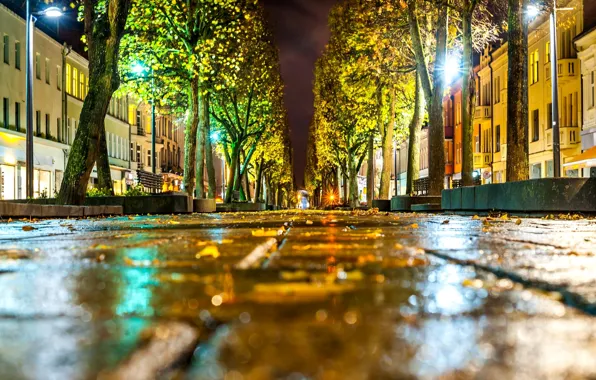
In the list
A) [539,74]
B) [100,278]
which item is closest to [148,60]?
[539,74]

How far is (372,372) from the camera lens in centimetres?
118

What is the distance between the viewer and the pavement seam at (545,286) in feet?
6.09

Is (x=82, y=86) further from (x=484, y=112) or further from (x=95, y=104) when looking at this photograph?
(x=95, y=104)

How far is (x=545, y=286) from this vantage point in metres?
2.25

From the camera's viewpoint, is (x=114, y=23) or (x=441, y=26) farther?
(x=441, y=26)

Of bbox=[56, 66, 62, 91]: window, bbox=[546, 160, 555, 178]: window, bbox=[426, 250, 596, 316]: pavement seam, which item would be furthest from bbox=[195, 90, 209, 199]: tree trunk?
bbox=[426, 250, 596, 316]: pavement seam

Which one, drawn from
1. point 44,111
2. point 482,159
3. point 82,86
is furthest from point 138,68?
point 482,159

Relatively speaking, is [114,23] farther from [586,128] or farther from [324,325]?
[586,128]

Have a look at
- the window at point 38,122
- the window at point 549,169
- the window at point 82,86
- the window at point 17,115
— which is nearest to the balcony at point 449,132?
the window at point 549,169

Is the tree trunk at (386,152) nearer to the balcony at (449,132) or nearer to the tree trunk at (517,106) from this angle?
the tree trunk at (517,106)

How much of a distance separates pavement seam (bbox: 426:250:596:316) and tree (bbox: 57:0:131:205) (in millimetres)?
13942

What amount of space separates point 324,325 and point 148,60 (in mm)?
26668

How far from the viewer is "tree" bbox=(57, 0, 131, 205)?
1605 cm

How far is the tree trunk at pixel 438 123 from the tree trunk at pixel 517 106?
6.01 meters
